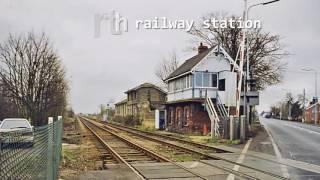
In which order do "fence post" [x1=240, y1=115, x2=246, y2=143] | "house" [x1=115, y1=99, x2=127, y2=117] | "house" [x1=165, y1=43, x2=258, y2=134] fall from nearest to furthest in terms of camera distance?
"fence post" [x1=240, y1=115, x2=246, y2=143] < "house" [x1=165, y1=43, x2=258, y2=134] < "house" [x1=115, y1=99, x2=127, y2=117]

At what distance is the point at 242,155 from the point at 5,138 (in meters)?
16.6

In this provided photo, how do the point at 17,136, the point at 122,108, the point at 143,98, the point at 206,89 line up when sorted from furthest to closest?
the point at 122,108 < the point at 143,98 < the point at 206,89 < the point at 17,136

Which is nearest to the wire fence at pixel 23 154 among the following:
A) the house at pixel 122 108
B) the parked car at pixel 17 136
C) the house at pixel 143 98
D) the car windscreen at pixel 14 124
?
the parked car at pixel 17 136

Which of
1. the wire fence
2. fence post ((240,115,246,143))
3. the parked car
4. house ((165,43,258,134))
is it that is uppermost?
house ((165,43,258,134))

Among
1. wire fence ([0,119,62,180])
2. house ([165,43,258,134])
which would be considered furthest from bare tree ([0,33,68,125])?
wire fence ([0,119,62,180])

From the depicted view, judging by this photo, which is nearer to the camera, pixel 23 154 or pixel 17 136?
pixel 17 136

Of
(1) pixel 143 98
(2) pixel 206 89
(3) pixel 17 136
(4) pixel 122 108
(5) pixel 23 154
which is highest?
(1) pixel 143 98

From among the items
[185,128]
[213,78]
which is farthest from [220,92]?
[185,128]

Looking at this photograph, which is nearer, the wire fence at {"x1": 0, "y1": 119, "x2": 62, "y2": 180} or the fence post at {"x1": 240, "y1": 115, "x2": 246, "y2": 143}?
Answer: the wire fence at {"x1": 0, "y1": 119, "x2": 62, "y2": 180}

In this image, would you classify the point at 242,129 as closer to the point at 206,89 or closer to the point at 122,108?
the point at 206,89

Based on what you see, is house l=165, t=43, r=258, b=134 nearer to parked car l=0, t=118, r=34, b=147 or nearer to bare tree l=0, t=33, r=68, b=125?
bare tree l=0, t=33, r=68, b=125

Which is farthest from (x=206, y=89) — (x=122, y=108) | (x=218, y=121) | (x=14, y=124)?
(x=122, y=108)

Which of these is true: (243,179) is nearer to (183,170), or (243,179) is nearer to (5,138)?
(183,170)

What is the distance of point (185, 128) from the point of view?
43094 millimetres
